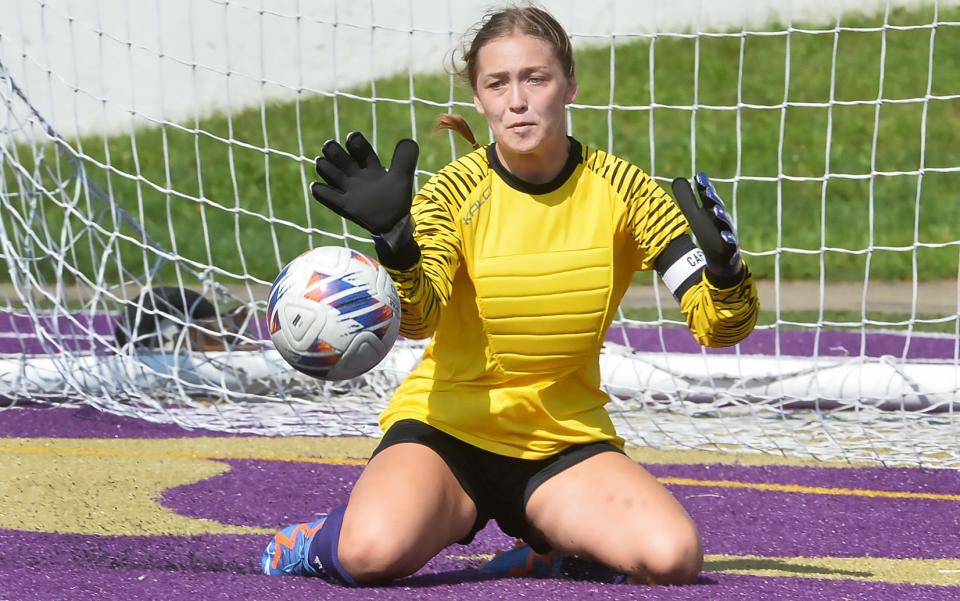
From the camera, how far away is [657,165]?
10.9m

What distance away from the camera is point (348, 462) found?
5180 millimetres

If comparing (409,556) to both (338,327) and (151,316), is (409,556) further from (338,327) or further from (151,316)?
(151,316)

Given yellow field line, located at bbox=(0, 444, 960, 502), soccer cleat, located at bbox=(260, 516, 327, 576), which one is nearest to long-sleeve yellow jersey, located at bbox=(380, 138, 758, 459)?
soccer cleat, located at bbox=(260, 516, 327, 576)

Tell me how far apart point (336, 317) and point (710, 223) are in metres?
0.88

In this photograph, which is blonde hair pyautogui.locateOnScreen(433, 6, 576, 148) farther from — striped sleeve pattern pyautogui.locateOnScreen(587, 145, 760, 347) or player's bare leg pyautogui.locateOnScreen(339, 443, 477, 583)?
player's bare leg pyautogui.locateOnScreen(339, 443, 477, 583)

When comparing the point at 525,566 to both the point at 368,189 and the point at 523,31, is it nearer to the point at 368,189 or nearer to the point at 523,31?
the point at 368,189

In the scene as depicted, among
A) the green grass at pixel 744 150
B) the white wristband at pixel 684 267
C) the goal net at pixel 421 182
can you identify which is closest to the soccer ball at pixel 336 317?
the white wristband at pixel 684 267

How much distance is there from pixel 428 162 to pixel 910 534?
280 inches

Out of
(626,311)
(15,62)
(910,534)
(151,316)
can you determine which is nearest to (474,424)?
(910,534)

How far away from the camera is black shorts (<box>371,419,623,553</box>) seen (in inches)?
144

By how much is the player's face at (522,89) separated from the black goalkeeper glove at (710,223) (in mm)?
409

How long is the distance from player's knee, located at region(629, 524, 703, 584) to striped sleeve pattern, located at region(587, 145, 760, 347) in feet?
1.63

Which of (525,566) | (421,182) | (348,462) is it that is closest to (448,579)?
(525,566)

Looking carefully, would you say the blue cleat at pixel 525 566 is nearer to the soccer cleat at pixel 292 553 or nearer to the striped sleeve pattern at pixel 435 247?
the soccer cleat at pixel 292 553
